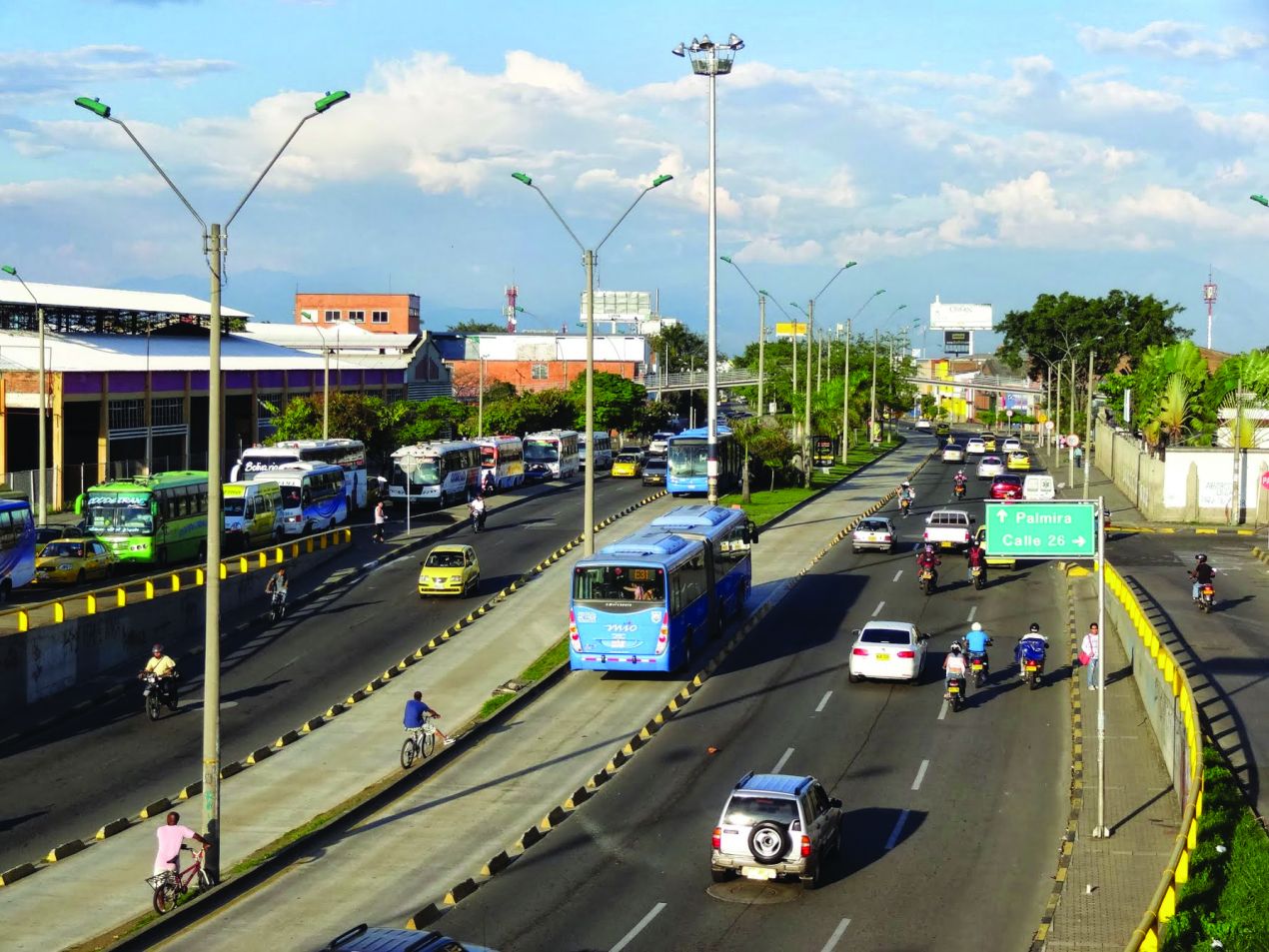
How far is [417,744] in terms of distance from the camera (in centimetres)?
2859

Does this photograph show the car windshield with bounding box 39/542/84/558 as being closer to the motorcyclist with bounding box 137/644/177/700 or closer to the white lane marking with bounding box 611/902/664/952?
the motorcyclist with bounding box 137/644/177/700

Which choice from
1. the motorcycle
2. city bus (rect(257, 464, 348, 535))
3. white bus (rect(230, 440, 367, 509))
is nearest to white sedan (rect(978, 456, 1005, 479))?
white bus (rect(230, 440, 367, 509))

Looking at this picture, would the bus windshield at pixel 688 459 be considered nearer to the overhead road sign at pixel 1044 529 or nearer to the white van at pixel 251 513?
the white van at pixel 251 513

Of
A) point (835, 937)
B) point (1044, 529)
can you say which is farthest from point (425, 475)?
point (835, 937)

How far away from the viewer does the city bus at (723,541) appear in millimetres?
39000

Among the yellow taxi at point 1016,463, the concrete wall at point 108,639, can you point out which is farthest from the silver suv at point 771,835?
the yellow taxi at point 1016,463

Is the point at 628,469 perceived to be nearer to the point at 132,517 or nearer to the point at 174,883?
the point at 132,517

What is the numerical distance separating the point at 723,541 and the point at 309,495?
22832 millimetres

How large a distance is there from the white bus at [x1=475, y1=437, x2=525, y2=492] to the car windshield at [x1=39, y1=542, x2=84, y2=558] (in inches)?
1174

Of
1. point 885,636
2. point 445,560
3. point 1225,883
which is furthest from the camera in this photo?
point 445,560

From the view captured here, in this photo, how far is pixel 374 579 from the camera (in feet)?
161

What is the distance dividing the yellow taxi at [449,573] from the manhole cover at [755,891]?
25.4 m

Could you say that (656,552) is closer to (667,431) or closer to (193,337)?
(193,337)

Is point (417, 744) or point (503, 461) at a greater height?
point (503, 461)
